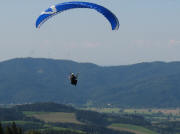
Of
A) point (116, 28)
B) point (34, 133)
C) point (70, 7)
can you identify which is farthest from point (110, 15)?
point (34, 133)

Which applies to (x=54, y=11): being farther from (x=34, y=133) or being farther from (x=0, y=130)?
(x=34, y=133)

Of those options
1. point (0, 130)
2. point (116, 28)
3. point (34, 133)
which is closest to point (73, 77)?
point (116, 28)

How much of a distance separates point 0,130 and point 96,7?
82.1 meters

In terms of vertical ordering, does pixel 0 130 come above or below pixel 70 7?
below

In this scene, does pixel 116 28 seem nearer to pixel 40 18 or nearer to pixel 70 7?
pixel 70 7

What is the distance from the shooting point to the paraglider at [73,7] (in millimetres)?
68438

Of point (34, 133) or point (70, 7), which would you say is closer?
point (70, 7)

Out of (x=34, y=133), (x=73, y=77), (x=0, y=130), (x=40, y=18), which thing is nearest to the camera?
(x=73, y=77)

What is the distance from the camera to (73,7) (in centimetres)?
6981

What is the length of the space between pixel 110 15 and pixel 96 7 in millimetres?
3296

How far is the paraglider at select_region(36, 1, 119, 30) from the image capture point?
225ft

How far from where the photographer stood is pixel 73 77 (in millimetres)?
65812

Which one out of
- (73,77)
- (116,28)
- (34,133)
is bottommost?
(34,133)

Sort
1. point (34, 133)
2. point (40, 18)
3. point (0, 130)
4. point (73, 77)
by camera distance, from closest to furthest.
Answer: point (73, 77) → point (40, 18) → point (0, 130) → point (34, 133)
